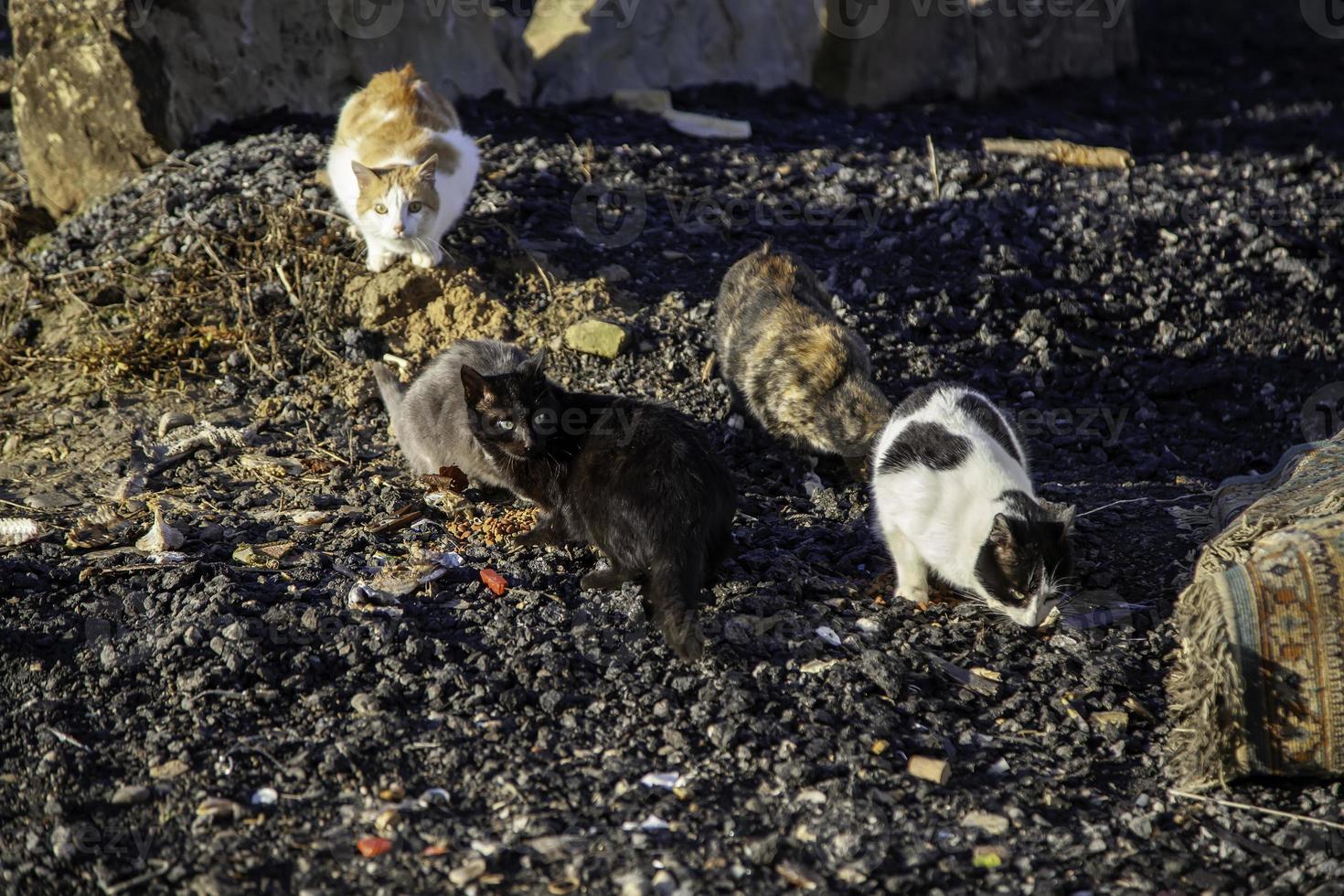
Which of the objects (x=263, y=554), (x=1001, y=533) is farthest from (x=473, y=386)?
(x=1001, y=533)

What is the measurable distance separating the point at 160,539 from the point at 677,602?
6.91 ft

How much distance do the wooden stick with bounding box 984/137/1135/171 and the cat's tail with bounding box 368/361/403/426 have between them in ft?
17.5

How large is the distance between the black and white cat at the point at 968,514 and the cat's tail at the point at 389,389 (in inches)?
88.7

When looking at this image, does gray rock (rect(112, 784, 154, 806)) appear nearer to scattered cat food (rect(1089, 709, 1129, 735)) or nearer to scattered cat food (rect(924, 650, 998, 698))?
scattered cat food (rect(924, 650, 998, 698))

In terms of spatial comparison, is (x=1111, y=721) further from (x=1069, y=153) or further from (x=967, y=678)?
(x=1069, y=153)

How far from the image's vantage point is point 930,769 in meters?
3.69

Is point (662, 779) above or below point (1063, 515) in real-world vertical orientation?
below

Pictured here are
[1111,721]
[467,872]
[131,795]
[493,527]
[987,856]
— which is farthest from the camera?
[493,527]

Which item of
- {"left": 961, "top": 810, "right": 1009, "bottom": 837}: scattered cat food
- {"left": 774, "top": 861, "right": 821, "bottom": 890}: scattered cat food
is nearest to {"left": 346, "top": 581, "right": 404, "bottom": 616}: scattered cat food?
{"left": 774, "top": 861, "right": 821, "bottom": 890}: scattered cat food

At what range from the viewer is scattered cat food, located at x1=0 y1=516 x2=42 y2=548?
474 cm

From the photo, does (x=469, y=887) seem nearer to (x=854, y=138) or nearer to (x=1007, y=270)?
(x=1007, y=270)

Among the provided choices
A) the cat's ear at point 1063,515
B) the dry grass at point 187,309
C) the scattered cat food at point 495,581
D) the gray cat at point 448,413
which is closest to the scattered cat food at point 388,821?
the scattered cat food at point 495,581

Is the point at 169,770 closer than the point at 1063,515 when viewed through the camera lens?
Yes

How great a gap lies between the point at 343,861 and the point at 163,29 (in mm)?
5960
